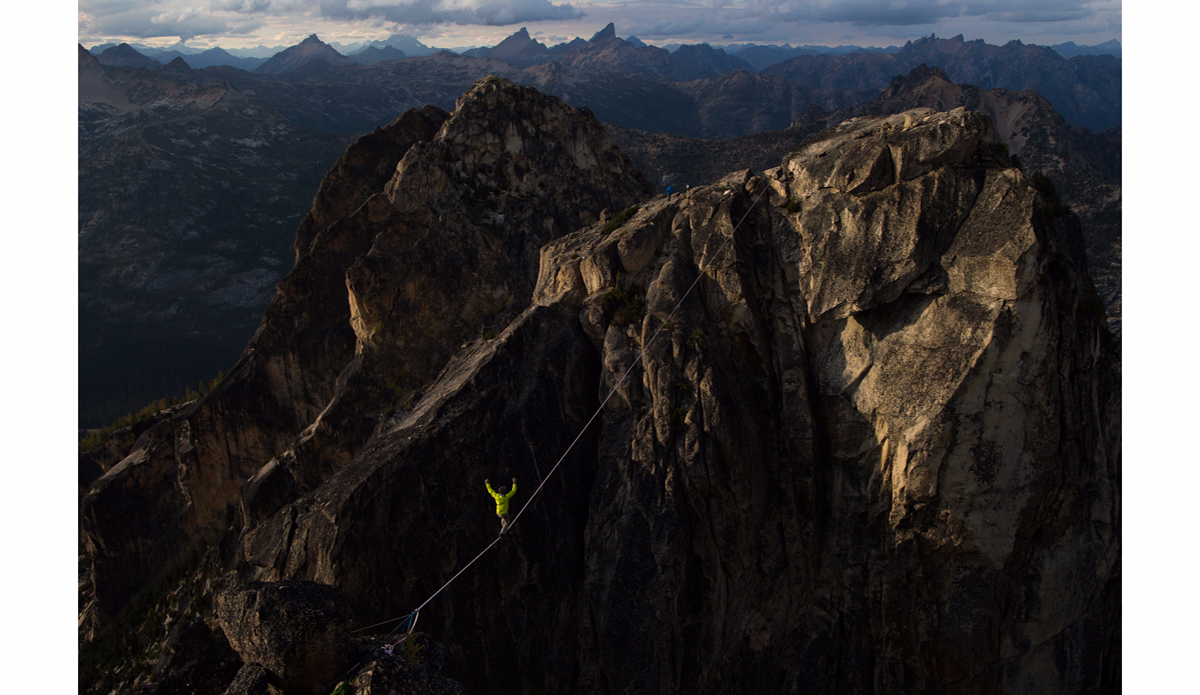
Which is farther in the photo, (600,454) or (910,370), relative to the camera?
(600,454)

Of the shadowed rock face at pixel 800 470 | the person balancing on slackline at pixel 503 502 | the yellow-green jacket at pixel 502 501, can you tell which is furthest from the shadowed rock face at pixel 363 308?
the yellow-green jacket at pixel 502 501

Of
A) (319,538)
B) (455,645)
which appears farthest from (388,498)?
(455,645)

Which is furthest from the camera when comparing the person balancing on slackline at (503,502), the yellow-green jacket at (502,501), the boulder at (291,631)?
the yellow-green jacket at (502,501)

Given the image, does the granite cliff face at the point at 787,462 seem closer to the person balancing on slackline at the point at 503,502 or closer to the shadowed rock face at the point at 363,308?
the person balancing on slackline at the point at 503,502

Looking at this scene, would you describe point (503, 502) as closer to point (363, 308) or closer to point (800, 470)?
point (800, 470)

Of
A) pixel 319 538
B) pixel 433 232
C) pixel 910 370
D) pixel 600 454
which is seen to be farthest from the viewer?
pixel 433 232

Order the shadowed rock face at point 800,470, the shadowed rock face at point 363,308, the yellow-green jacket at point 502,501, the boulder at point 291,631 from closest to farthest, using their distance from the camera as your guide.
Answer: the boulder at point 291,631 < the yellow-green jacket at point 502,501 < the shadowed rock face at point 800,470 < the shadowed rock face at point 363,308

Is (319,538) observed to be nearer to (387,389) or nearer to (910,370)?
(387,389)

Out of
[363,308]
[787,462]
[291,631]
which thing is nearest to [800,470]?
[787,462]
